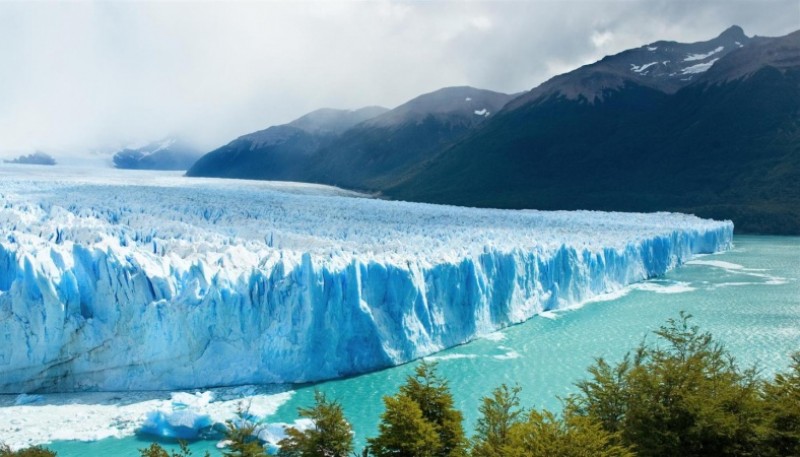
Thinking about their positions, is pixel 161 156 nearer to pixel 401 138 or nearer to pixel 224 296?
pixel 401 138

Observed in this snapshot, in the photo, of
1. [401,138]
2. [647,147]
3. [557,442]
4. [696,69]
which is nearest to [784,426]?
[557,442]

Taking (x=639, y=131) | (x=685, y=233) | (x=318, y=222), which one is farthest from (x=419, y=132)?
(x=318, y=222)

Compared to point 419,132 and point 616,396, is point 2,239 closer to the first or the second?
point 616,396

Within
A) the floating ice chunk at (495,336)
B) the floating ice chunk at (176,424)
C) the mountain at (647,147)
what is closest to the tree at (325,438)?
the floating ice chunk at (176,424)

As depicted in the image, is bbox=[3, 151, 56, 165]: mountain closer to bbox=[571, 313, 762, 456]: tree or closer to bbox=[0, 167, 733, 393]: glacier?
bbox=[0, 167, 733, 393]: glacier

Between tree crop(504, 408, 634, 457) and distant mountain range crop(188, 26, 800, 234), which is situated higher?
distant mountain range crop(188, 26, 800, 234)

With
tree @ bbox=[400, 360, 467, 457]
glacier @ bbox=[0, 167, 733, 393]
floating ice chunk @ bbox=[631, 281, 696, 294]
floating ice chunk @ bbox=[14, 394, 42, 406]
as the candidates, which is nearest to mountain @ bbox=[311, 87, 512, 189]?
floating ice chunk @ bbox=[631, 281, 696, 294]
